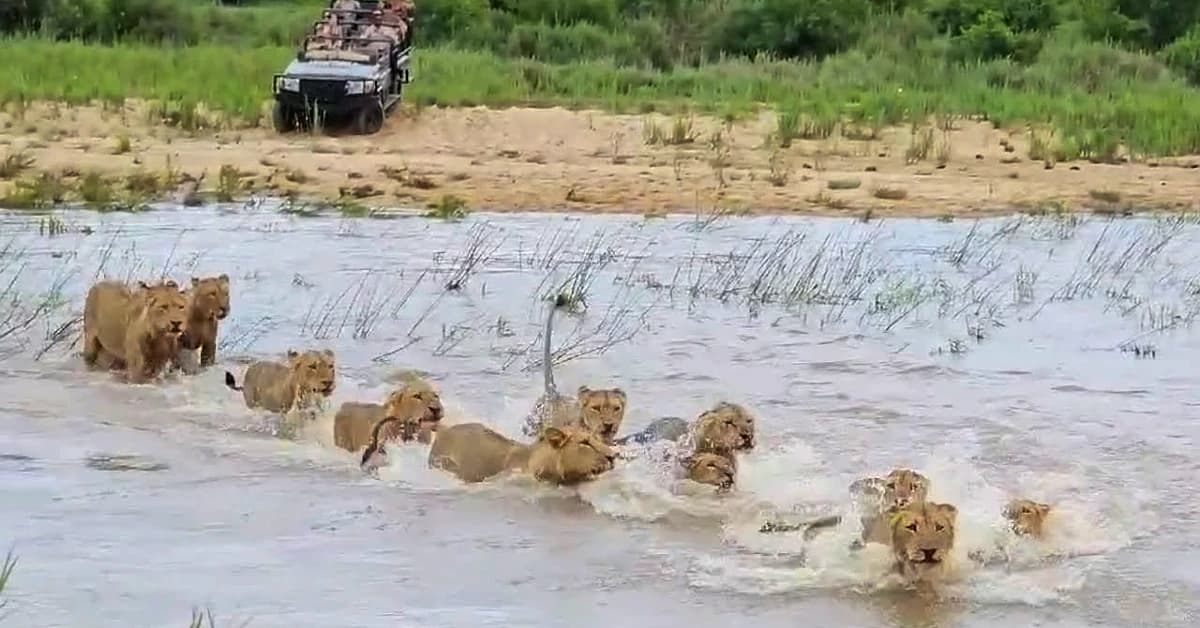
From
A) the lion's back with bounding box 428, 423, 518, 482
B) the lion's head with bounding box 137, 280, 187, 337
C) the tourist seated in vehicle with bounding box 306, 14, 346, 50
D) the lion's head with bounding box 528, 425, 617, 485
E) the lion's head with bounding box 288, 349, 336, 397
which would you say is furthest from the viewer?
the tourist seated in vehicle with bounding box 306, 14, 346, 50

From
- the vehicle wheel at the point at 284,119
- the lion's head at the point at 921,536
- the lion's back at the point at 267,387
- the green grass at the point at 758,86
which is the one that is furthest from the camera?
the green grass at the point at 758,86

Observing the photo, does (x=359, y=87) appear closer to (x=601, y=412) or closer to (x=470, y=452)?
(x=601, y=412)

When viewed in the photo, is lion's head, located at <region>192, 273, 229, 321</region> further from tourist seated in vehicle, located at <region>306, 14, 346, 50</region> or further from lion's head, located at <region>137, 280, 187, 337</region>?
tourist seated in vehicle, located at <region>306, 14, 346, 50</region>

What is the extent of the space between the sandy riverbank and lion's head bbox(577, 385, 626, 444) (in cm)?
917

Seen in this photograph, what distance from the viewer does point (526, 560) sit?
7.92 meters

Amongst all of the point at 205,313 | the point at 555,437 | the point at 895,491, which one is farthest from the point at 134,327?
the point at 895,491

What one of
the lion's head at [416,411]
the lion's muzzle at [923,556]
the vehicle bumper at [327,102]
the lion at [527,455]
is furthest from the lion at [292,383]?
the vehicle bumper at [327,102]

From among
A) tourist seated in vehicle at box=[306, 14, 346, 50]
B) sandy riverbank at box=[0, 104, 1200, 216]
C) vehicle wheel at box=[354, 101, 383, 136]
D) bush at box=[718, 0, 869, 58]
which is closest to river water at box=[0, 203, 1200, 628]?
sandy riverbank at box=[0, 104, 1200, 216]

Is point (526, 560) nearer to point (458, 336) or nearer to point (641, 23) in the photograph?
point (458, 336)

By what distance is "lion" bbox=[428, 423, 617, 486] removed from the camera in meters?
8.80

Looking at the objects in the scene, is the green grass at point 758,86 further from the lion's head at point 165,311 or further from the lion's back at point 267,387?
the lion's back at point 267,387

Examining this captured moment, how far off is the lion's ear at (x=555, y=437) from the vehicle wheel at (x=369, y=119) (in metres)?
14.3

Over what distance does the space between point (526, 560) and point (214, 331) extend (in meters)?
3.70

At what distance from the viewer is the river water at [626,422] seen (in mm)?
7496
